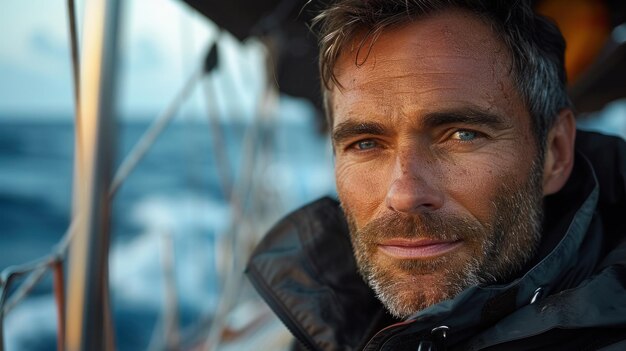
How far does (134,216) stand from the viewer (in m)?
9.25

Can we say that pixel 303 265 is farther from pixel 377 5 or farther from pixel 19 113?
pixel 19 113

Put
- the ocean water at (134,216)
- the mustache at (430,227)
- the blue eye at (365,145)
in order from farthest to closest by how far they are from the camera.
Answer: the ocean water at (134,216) < the blue eye at (365,145) < the mustache at (430,227)

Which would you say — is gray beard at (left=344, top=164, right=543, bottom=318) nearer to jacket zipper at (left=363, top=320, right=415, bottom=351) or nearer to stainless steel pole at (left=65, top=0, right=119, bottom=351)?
jacket zipper at (left=363, top=320, right=415, bottom=351)

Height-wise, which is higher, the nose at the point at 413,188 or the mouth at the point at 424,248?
the nose at the point at 413,188

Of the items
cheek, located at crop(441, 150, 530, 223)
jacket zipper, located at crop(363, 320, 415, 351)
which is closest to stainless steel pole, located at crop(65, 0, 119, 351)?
jacket zipper, located at crop(363, 320, 415, 351)

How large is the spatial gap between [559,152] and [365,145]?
362mm

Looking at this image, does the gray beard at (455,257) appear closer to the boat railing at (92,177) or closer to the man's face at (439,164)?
the man's face at (439,164)

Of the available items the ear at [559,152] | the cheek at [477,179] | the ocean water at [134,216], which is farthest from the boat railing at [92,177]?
the ocean water at [134,216]

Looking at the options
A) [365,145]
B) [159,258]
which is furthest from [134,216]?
[365,145]

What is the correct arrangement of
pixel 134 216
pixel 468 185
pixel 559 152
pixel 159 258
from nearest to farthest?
pixel 468 185 → pixel 559 152 → pixel 159 258 → pixel 134 216

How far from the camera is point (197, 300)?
7906 mm

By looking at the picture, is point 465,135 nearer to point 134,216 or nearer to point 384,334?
point 384,334

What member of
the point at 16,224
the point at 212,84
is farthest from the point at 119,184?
the point at 16,224

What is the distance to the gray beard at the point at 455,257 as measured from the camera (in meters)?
0.90
